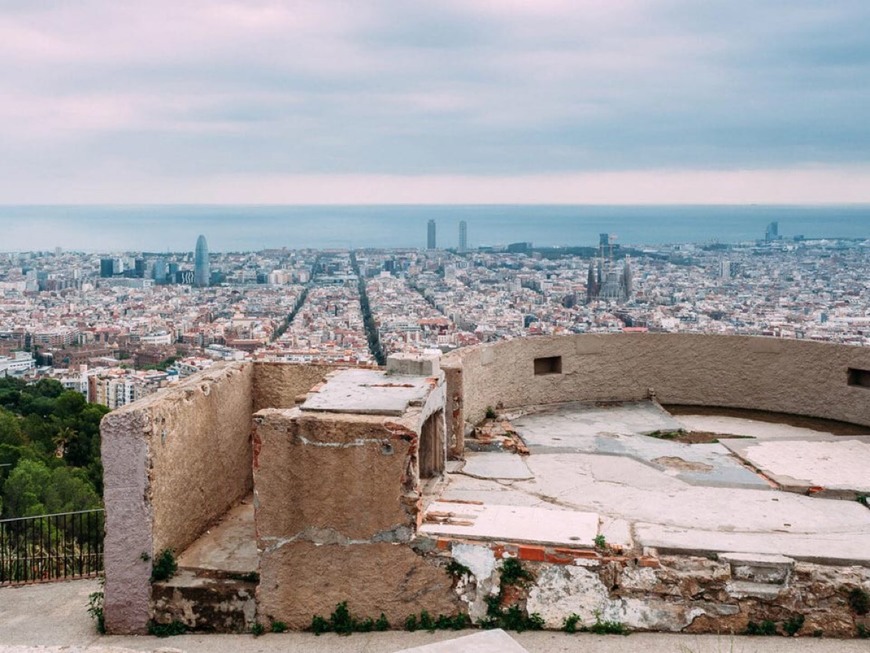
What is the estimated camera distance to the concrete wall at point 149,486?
632 centimetres

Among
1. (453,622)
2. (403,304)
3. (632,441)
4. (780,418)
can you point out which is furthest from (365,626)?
(403,304)

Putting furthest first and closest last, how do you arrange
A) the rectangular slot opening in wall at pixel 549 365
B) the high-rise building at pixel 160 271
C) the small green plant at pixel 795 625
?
the high-rise building at pixel 160 271 → the rectangular slot opening in wall at pixel 549 365 → the small green plant at pixel 795 625

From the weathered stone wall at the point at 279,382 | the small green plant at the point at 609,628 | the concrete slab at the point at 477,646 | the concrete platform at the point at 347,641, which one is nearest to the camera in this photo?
the concrete slab at the point at 477,646

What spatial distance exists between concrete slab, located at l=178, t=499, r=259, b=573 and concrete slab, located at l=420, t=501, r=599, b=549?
56.3 inches

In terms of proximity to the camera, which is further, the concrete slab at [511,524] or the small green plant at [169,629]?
the small green plant at [169,629]

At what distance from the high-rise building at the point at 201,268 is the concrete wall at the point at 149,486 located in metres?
136

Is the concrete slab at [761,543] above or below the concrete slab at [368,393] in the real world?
below

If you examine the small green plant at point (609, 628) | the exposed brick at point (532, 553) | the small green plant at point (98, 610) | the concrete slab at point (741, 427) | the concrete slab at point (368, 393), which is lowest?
the small green plant at point (98, 610)

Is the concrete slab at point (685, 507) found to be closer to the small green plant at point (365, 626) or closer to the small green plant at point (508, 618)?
the small green plant at point (508, 618)

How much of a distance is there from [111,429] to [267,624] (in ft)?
5.67

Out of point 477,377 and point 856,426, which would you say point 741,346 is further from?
point 477,377

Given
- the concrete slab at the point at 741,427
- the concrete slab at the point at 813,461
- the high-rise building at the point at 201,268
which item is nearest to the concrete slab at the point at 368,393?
the concrete slab at the point at 813,461

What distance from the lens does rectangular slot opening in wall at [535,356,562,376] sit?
1126cm

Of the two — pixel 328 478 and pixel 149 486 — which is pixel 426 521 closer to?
pixel 328 478
